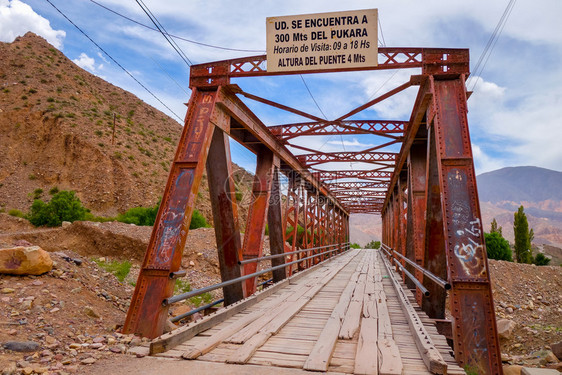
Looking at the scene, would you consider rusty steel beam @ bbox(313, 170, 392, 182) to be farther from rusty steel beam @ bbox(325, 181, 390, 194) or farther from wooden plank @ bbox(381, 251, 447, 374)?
wooden plank @ bbox(381, 251, 447, 374)

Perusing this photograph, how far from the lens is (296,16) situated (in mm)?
6426

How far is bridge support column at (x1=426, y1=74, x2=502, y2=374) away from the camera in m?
4.28

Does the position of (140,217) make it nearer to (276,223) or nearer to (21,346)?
(276,223)

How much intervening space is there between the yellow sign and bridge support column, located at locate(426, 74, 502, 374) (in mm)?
1326

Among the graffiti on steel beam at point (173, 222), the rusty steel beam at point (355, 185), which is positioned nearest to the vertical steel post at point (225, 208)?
the graffiti on steel beam at point (173, 222)

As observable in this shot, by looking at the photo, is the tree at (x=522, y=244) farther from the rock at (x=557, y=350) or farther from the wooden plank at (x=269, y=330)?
the wooden plank at (x=269, y=330)

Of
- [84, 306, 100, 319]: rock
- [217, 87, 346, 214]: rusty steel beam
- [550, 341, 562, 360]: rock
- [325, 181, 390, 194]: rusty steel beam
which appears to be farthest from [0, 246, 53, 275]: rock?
[325, 181, 390, 194]: rusty steel beam

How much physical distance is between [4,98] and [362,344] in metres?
48.4

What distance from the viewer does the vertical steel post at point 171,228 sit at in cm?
477

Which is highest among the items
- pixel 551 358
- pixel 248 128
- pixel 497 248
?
pixel 248 128

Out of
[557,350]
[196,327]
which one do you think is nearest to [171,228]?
[196,327]

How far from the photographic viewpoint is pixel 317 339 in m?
4.41

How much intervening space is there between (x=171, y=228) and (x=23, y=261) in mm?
2684

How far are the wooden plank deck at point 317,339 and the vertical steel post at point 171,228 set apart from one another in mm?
833
